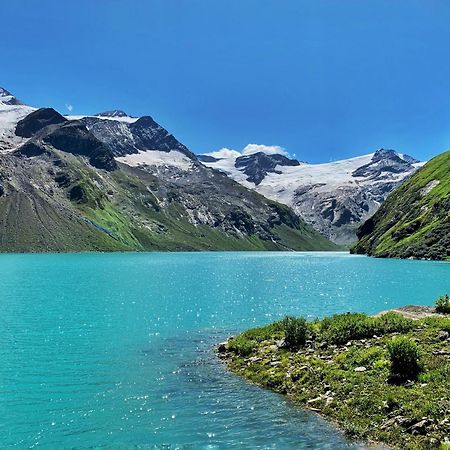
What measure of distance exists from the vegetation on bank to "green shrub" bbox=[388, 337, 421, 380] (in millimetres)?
54

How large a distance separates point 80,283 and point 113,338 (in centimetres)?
6871

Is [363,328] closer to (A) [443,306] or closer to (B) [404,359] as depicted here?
(B) [404,359]

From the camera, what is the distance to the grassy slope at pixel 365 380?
2077 centimetres

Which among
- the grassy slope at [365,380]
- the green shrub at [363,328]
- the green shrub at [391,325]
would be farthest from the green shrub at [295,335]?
the green shrub at [391,325]

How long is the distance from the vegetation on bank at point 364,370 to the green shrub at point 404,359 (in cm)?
5

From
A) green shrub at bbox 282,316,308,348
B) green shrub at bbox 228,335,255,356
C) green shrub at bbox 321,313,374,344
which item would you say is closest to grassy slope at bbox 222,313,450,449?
green shrub at bbox 228,335,255,356

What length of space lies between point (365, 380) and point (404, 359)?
8.38 ft

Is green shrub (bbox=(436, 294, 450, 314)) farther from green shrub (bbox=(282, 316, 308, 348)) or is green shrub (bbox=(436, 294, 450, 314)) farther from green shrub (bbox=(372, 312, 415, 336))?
green shrub (bbox=(282, 316, 308, 348))

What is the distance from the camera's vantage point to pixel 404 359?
26.3m

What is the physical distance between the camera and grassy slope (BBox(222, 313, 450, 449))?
20.8 meters

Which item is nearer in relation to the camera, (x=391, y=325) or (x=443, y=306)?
(x=391, y=325)

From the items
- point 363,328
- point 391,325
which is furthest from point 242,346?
point 391,325

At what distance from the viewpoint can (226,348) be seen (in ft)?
133

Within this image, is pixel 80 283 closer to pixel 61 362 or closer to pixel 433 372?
pixel 61 362
